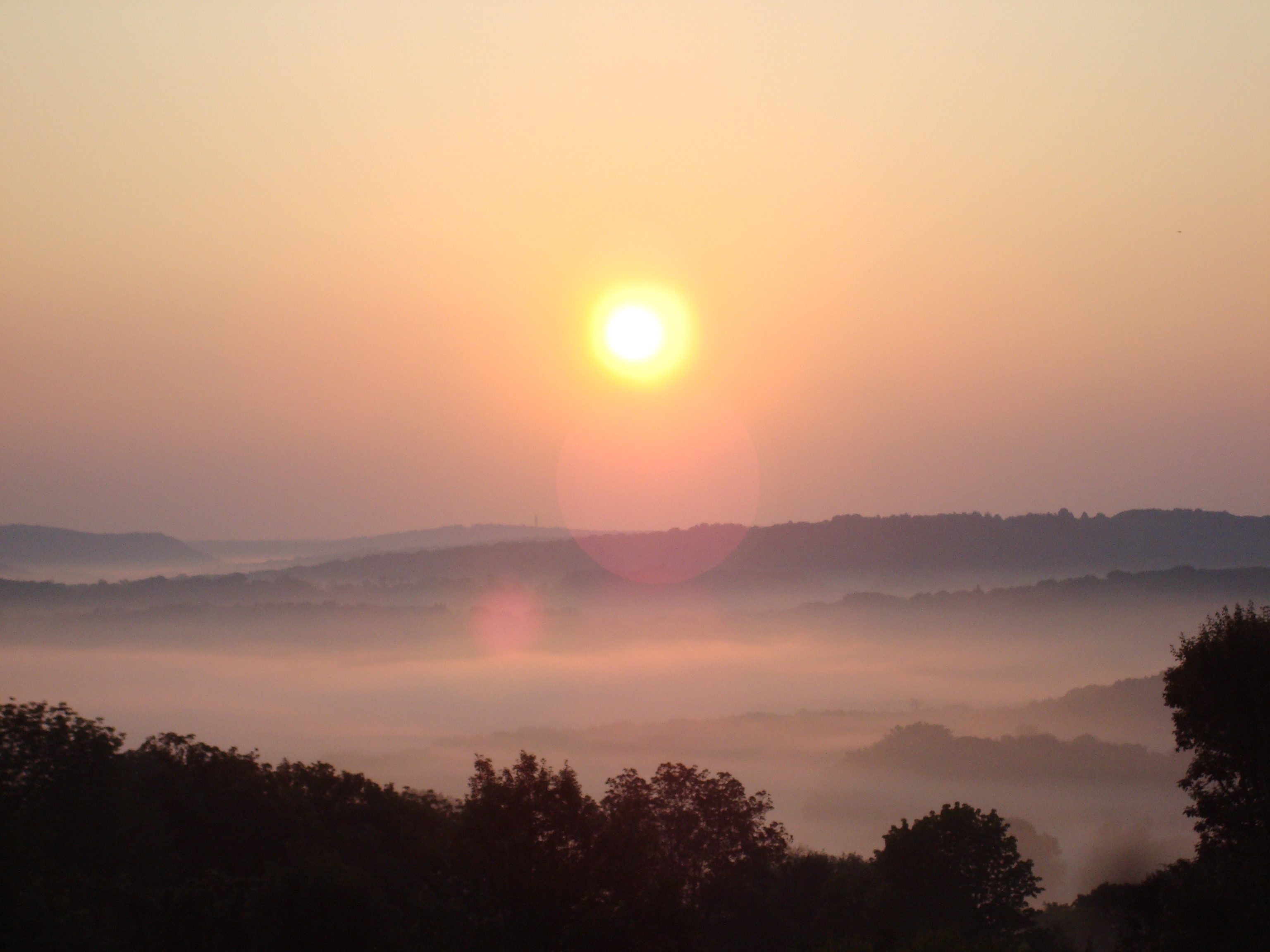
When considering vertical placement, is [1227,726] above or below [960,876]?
above

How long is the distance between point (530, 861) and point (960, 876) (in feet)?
89.1

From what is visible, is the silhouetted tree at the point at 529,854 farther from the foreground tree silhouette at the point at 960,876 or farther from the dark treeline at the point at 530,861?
the foreground tree silhouette at the point at 960,876

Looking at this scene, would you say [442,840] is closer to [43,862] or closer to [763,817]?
[43,862]

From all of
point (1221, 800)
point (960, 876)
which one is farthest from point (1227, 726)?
point (960, 876)

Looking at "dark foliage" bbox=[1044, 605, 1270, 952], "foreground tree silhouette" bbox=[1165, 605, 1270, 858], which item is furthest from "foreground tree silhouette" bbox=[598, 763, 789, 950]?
"foreground tree silhouette" bbox=[1165, 605, 1270, 858]

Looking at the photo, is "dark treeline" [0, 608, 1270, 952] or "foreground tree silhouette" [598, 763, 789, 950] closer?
"dark treeline" [0, 608, 1270, 952]

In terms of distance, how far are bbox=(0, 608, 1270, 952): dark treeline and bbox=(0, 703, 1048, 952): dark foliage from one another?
0.25 ft

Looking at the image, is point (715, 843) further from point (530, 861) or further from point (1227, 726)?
point (1227, 726)

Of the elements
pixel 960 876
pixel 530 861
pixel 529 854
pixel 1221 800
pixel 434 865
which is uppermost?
pixel 960 876

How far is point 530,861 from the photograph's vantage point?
26.5 meters

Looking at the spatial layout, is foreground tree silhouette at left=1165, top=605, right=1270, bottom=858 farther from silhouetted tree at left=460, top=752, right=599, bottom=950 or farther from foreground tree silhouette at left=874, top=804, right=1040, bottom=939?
foreground tree silhouette at left=874, top=804, right=1040, bottom=939

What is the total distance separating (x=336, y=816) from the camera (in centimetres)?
4309

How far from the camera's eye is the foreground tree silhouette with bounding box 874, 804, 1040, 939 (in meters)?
46.1

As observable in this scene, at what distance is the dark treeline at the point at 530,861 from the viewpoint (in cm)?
2533
